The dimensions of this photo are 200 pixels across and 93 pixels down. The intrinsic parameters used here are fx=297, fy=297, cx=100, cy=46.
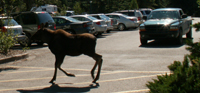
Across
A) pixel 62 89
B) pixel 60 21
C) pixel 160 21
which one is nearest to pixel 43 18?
pixel 60 21

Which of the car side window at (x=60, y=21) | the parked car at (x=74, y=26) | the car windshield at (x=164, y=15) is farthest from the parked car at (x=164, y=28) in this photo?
the car side window at (x=60, y=21)

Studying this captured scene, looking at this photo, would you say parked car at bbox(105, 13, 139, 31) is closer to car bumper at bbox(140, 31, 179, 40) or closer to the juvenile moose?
car bumper at bbox(140, 31, 179, 40)

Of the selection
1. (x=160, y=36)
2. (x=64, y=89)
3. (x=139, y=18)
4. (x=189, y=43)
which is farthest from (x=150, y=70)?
(x=139, y=18)

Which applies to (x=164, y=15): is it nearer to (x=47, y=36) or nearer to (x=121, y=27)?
(x=47, y=36)

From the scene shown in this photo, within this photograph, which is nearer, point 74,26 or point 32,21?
point 32,21

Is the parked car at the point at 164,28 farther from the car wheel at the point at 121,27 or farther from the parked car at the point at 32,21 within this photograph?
the car wheel at the point at 121,27

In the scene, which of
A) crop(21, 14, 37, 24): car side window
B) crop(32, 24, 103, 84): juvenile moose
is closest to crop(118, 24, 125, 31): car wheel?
crop(21, 14, 37, 24): car side window

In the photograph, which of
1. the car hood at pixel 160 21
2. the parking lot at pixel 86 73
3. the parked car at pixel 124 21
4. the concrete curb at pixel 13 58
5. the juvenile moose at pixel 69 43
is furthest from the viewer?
the parked car at pixel 124 21

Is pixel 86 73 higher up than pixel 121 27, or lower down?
higher up

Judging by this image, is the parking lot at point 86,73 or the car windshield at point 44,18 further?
the car windshield at point 44,18

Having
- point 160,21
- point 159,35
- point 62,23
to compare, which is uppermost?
point 160,21

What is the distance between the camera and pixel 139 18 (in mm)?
32250

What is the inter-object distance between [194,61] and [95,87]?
12.6 ft

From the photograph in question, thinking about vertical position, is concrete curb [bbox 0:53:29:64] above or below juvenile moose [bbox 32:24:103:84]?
below
